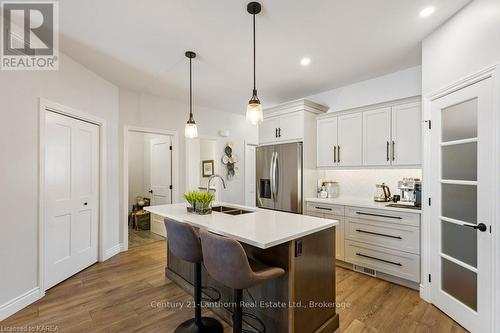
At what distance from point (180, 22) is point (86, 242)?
3.10 metres

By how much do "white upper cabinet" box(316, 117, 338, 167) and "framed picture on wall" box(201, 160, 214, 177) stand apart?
2.46m

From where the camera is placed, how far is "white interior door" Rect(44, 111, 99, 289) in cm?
271

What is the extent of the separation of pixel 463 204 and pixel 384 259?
120 centimetres

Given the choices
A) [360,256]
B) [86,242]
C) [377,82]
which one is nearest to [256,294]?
[360,256]

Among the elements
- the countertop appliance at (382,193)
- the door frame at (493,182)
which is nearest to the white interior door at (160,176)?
the countertop appliance at (382,193)

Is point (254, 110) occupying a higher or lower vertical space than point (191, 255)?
higher

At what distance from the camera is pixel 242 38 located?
246 cm

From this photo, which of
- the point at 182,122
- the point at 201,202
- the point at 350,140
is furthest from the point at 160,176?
the point at 350,140

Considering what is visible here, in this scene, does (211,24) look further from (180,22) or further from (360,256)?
(360,256)

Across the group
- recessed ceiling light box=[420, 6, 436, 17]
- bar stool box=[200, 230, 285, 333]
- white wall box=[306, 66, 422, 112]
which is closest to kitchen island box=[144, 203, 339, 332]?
bar stool box=[200, 230, 285, 333]

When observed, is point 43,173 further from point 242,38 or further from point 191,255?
point 242,38

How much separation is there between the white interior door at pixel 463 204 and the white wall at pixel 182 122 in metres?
3.84

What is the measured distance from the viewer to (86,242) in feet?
10.8

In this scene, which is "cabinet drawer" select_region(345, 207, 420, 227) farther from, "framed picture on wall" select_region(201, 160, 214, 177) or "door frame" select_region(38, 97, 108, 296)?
"door frame" select_region(38, 97, 108, 296)
